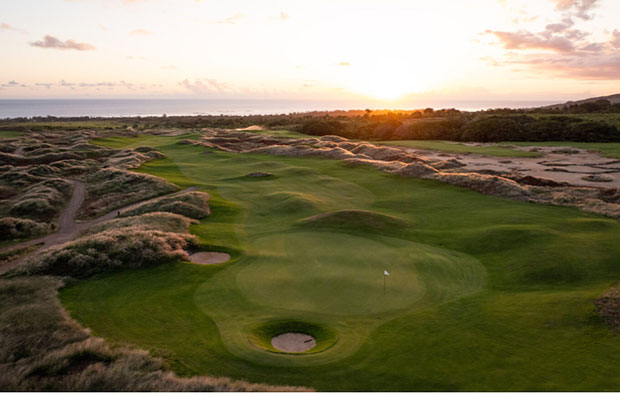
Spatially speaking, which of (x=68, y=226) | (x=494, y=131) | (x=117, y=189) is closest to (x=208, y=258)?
(x=68, y=226)

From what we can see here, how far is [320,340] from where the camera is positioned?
1391cm

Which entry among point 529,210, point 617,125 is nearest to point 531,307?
point 529,210

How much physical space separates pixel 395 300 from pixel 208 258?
11467 millimetres

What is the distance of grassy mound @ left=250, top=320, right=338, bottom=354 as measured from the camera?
1336 cm

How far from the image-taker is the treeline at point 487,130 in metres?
91.9

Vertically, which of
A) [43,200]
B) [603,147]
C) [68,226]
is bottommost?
[68,226]

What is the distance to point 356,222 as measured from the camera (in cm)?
2853

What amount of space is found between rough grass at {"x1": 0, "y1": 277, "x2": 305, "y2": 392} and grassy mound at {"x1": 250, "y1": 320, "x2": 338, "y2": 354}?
7.60 ft

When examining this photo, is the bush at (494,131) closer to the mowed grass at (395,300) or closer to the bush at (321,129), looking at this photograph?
the bush at (321,129)

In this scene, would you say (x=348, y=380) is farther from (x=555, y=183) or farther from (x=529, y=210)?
(x=555, y=183)

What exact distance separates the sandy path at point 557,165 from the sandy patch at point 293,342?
44355mm

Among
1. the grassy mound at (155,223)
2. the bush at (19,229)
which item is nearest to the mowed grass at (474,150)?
the grassy mound at (155,223)

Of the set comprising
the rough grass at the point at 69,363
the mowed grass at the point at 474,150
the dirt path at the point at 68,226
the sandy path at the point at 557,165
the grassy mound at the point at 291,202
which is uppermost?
the mowed grass at the point at 474,150

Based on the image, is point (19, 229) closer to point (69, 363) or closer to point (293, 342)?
point (69, 363)
